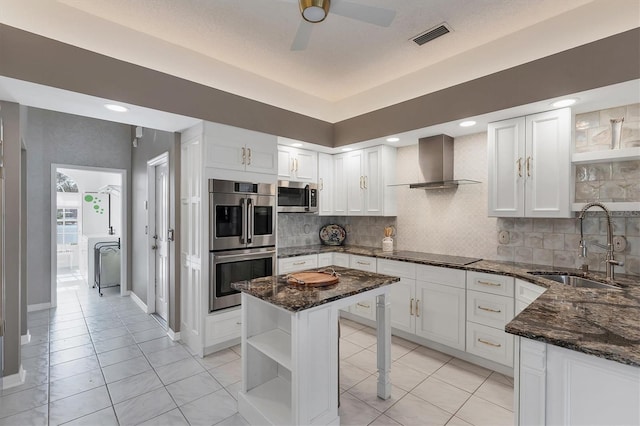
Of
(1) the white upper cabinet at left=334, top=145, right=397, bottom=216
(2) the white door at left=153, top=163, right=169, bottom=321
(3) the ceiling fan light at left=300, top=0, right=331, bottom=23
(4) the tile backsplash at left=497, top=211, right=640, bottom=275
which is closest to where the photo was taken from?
(3) the ceiling fan light at left=300, top=0, right=331, bottom=23

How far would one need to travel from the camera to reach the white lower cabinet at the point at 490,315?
2566mm

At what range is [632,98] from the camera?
7.53ft

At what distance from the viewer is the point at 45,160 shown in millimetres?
4473

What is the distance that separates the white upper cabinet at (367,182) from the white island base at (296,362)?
1.92 metres

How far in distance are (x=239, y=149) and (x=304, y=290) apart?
6.21 ft

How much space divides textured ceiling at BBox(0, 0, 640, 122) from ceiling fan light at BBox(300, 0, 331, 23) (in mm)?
636

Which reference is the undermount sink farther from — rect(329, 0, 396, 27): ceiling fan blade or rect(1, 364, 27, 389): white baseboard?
rect(1, 364, 27, 389): white baseboard

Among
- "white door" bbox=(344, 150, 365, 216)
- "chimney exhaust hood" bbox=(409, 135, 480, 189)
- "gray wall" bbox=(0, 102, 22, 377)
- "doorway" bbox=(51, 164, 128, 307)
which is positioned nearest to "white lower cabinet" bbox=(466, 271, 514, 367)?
"chimney exhaust hood" bbox=(409, 135, 480, 189)

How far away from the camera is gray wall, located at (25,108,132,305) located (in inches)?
170

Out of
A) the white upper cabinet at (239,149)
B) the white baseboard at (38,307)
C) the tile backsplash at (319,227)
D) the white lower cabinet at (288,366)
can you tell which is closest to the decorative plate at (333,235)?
the tile backsplash at (319,227)

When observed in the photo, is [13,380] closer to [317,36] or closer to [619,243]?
[317,36]

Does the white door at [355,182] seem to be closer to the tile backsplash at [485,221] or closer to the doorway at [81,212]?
the tile backsplash at [485,221]

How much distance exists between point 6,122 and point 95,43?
97 cm

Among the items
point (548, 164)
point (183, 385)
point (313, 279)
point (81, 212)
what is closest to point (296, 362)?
point (313, 279)
